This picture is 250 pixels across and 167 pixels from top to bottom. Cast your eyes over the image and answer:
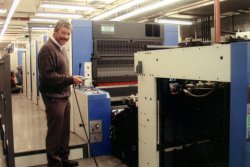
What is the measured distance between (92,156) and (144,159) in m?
1.28

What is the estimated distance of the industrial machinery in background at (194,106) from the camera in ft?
4.27

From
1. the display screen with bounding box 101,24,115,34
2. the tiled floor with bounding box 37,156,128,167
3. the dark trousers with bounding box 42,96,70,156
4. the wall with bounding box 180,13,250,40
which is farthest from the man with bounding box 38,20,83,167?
the wall with bounding box 180,13,250,40

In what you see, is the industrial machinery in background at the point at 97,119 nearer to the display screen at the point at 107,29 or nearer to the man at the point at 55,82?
the man at the point at 55,82

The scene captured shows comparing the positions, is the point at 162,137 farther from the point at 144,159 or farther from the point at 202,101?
the point at 202,101

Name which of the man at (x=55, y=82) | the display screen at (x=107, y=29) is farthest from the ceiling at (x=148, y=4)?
the man at (x=55, y=82)

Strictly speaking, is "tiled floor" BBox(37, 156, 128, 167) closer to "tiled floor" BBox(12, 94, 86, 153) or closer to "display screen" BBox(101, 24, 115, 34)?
"tiled floor" BBox(12, 94, 86, 153)

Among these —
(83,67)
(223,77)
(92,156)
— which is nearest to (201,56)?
(223,77)

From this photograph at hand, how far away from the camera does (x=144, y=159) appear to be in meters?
2.14

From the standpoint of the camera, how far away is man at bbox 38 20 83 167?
2637 millimetres

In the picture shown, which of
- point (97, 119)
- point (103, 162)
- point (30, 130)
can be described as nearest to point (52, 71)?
point (97, 119)

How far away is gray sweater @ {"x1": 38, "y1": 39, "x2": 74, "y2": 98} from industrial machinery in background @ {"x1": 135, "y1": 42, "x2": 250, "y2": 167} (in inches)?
35.3

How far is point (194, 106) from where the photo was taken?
240cm

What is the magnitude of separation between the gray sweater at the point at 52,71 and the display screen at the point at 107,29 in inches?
47.8

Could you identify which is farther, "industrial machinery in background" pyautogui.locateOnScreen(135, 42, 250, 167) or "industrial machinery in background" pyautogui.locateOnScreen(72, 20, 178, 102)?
"industrial machinery in background" pyautogui.locateOnScreen(72, 20, 178, 102)
